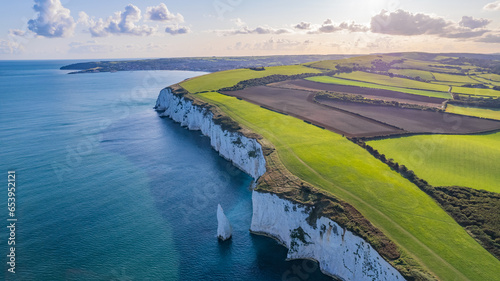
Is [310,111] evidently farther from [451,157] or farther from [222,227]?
[222,227]

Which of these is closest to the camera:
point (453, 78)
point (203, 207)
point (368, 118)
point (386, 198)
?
point (386, 198)

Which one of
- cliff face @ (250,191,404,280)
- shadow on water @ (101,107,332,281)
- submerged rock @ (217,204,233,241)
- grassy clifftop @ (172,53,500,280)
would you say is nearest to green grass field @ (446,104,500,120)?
grassy clifftop @ (172,53,500,280)

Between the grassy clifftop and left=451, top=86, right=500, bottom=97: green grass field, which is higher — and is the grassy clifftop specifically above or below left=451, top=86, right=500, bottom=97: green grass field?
below
